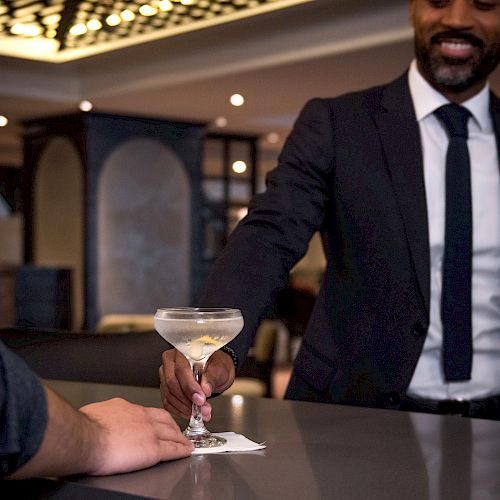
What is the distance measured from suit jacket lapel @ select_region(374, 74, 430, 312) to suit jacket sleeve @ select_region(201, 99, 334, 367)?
13 cm

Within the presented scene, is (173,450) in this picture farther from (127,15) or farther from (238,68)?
(238,68)

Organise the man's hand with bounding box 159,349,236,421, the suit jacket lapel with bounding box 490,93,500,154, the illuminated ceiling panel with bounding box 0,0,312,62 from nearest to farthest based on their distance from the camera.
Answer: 1. the man's hand with bounding box 159,349,236,421
2. the suit jacket lapel with bounding box 490,93,500,154
3. the illuminated ceiling panel with bounding box 0,0,312,62

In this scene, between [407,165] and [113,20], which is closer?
[407,165]

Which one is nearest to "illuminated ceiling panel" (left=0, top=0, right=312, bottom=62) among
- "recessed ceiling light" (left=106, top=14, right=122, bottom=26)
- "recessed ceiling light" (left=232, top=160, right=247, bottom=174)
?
"recessed ceiling light" (left=106, top=14, right=122, bottom=26)

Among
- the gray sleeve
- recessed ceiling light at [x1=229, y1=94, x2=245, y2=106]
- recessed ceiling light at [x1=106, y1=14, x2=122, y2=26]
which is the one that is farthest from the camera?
recessed ceiling light at [x1=229, y1=94, x2=245, y2=106]

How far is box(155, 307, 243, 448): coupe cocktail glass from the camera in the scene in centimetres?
133

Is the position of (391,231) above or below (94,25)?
below

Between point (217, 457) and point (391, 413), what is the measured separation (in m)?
0.45

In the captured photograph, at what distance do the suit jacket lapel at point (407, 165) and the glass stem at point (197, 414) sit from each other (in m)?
0.66

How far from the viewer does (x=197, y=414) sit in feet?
4.50

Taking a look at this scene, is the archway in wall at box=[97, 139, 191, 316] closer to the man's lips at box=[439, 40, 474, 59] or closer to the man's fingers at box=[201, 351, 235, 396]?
the man's lips at box=[439, 40, 474, 59]

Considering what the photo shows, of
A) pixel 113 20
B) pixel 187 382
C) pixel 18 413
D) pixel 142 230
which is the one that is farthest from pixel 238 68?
pixel 18 413

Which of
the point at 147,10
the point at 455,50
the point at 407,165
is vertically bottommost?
the point at 407,165

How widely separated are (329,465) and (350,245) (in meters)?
0.87
